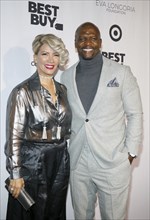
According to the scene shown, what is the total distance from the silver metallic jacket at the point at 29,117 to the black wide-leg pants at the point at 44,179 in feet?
0.22

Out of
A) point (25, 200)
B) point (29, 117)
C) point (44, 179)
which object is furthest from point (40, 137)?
point (25, 200)

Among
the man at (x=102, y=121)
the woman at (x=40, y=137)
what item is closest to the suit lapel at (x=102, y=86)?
the man at (x=102, y=121)

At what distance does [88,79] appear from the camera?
1926mm

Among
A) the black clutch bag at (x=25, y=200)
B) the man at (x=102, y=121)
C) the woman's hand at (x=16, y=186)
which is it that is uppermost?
the man at (x=102, y=121)

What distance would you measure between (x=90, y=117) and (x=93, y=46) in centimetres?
48

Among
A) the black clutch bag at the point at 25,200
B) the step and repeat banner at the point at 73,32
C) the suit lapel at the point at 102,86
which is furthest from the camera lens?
the step and repeat banner at the point at 73,32

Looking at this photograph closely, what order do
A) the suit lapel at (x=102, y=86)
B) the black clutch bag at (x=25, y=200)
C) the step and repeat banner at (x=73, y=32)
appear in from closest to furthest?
the black clutch bag at (x=25, y=200) < the suit lapel at (x=102, y=86) < the step and repeat banner at (x=73, y=32)

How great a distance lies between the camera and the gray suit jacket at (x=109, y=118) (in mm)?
1878

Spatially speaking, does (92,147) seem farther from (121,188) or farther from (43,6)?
(43,6)

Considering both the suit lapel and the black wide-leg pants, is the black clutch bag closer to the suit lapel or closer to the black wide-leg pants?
the black wide-leg pants

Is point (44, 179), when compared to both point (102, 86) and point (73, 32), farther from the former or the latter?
point (73, 32)

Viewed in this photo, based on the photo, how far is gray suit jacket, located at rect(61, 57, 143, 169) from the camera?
188 cm

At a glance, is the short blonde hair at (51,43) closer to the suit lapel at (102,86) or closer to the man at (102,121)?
the man at (102,121)

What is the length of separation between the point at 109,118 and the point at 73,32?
887 millimetres
